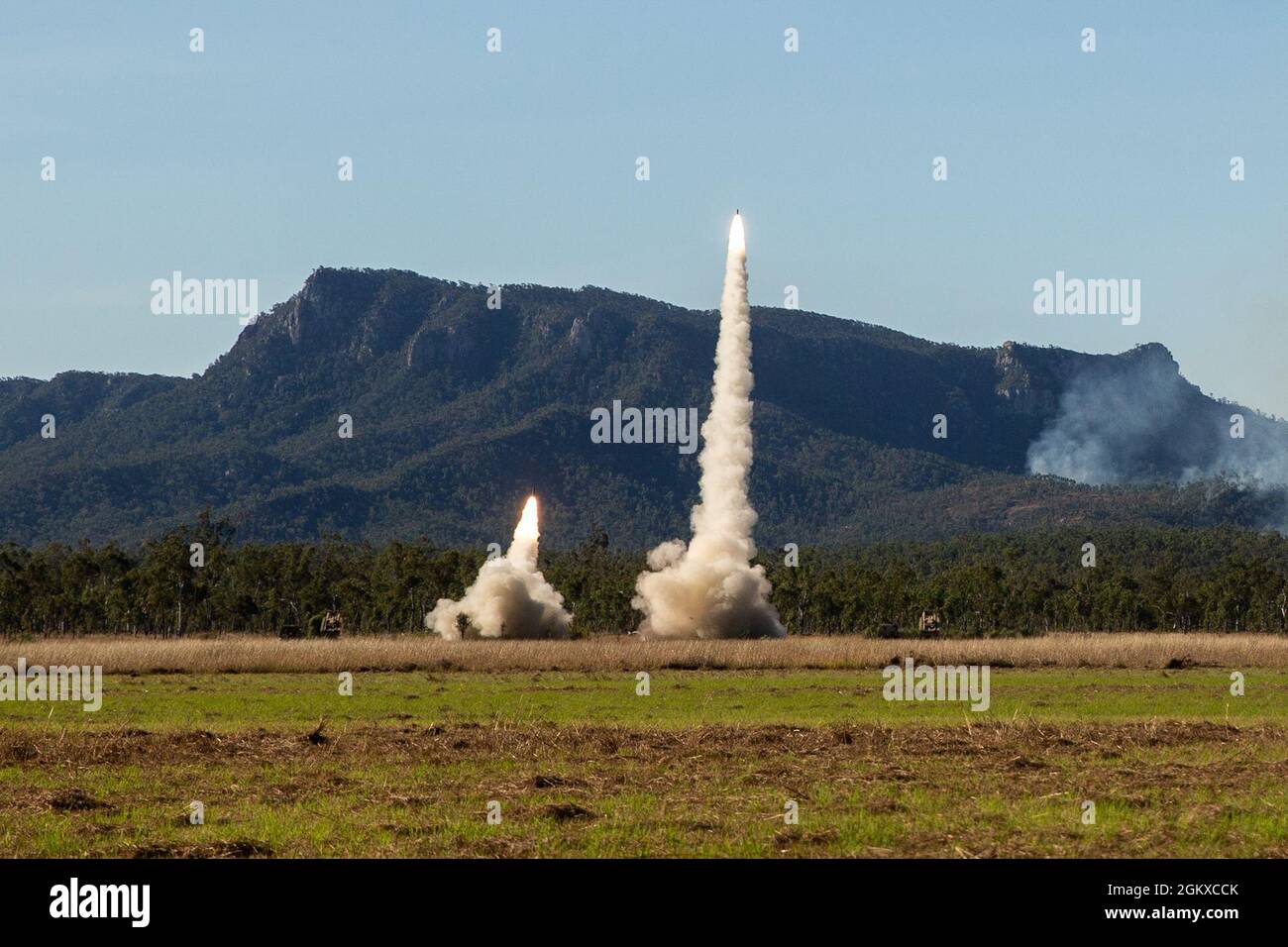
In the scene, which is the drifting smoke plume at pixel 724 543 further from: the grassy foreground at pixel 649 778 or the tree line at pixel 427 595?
the grassy foreground at pixel 649 778

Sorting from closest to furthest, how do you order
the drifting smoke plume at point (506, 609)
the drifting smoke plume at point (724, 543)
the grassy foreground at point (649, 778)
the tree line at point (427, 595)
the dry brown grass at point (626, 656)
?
the grassy foreground at point (649, 778) → the dry brown grass at point (626, 656) → the drifting smoke plume at point (724, 543) → the drifting smoke plume at point (506, 609) → the tree line at point (427, 595)

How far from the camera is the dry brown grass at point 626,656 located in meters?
61.5

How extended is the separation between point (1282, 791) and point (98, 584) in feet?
359

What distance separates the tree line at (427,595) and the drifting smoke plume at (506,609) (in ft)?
36.6

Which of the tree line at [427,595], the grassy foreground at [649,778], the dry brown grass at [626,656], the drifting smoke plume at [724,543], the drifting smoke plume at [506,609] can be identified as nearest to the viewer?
the grassy foreground at [649,778]

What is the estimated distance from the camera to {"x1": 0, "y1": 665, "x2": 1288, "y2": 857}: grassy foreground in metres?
20.2

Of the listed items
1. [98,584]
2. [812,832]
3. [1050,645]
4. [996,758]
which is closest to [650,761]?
[996,758]

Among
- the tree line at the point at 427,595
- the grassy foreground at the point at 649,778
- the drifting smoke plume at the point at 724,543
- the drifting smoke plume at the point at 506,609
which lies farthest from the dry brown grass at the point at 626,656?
the tree line at the point at 427,595

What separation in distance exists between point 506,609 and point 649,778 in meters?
59.2

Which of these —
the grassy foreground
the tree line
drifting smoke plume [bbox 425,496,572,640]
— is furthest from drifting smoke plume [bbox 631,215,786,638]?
the grassy foreground

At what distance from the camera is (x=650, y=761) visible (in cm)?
2797

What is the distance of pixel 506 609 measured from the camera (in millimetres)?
84688

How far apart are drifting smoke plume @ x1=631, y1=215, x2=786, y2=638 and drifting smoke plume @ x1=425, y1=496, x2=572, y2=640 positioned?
15.8ft
